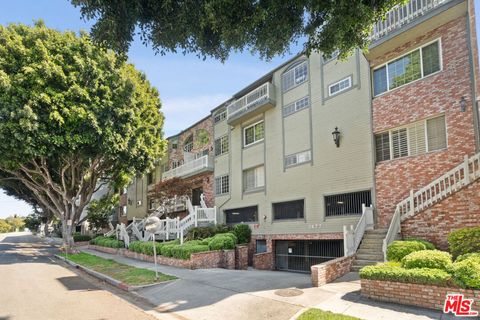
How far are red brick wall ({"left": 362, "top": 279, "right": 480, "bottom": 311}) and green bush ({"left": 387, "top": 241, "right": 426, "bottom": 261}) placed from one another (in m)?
2.30

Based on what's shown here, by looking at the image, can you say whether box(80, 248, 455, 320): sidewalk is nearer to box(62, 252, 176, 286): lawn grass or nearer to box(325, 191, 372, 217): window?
box(62, 252, 176, 286): lawn grass

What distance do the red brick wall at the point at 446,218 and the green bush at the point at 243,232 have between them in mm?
10266

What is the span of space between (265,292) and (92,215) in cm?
3519

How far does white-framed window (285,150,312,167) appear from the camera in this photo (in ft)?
62.0

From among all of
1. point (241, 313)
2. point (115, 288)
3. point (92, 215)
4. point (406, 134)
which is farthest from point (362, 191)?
point (92, 215)

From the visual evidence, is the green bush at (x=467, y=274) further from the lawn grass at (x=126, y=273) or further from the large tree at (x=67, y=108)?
the large tree at (x=67, y=108)

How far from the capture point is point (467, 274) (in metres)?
7.45

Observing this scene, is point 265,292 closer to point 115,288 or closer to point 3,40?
point 115,288

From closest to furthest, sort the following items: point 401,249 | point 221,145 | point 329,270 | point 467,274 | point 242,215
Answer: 1. point 467,274
2. point 401,249
3. point 329,270
4. point 242,215
5. point 221,145

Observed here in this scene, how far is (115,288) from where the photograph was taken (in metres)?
12.8

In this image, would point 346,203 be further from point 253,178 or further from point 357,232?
point 253,178

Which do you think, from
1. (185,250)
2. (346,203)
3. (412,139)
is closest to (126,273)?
(185,250)

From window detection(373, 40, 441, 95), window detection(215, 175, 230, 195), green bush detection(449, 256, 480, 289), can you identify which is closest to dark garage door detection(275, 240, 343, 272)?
window detection(215, 175, 230, 195)

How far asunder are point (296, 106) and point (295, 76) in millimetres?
1900
